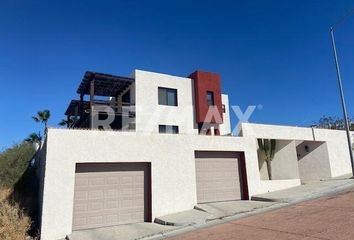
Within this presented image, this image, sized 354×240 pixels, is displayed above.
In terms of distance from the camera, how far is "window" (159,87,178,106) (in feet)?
76.5

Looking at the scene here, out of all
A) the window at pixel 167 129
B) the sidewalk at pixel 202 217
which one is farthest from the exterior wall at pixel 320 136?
the window at pixel 167 129

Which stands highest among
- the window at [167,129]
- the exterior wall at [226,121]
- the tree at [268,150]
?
the exterior wall at [226,121]

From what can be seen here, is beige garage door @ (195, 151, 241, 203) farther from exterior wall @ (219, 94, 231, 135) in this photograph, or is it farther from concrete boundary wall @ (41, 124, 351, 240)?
exterior wall @ (219, 94, 231, 135)

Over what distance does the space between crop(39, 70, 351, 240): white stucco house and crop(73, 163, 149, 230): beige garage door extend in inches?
1.6

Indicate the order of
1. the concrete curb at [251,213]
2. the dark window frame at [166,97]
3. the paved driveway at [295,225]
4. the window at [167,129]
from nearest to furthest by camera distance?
the paved driveway at [295,225] < the concrete curb at [251,213] < the window at [167,129] < the dark window frame at [166,97]

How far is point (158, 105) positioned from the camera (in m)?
22.8

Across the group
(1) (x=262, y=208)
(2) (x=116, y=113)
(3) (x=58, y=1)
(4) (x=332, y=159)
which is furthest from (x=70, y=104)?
(4) (x=332, y=159)

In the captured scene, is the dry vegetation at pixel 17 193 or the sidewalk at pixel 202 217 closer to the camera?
the dry vegetation at pixel 17 193

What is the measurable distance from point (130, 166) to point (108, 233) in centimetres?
307

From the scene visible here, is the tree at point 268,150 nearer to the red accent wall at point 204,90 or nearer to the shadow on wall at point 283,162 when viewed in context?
the shadow on wall at point 283,162

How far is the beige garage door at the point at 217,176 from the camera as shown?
14.5 metres

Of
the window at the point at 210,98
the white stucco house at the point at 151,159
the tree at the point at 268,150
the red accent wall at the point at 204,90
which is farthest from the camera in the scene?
the window at the point at 210,98

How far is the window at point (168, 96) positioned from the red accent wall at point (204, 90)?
6.94ft

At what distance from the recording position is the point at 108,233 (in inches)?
416
